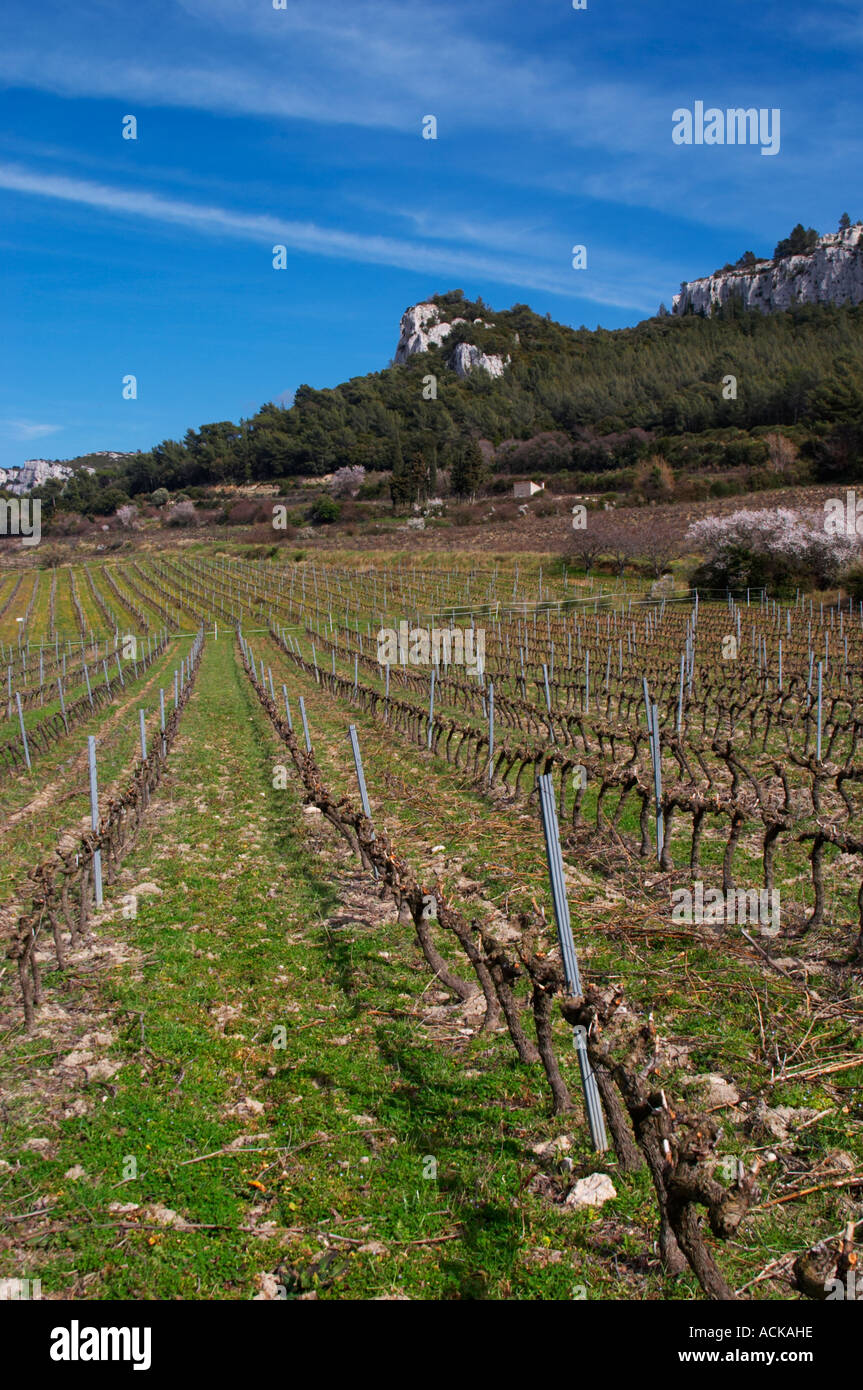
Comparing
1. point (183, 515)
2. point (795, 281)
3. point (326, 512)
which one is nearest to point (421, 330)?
point (795, 281)

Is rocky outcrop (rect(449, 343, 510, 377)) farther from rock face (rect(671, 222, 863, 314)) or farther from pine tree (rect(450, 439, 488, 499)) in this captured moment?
pine tree (rect(450, 439, 488, 499))

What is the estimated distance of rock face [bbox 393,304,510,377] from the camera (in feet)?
456

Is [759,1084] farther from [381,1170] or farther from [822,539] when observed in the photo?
[822,539]

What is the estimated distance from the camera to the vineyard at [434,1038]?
342cm

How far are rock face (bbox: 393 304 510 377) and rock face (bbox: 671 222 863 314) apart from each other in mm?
35954

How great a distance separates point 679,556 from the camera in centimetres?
4884

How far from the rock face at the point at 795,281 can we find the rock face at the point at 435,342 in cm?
3595

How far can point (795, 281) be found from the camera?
149625mm

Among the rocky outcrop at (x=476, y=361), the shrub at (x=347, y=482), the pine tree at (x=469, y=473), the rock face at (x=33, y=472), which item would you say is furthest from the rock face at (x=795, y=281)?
the rock face at (x=33, y=472)

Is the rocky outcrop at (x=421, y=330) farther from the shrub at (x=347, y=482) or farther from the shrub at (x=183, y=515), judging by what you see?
the shrub at (x=183, y=515)

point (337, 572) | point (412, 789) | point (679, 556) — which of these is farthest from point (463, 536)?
point (412, 789)

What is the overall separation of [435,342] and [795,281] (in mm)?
67162

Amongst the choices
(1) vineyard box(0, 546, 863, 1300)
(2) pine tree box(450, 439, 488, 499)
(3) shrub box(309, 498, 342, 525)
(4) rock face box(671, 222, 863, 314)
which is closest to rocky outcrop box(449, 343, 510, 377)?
(4) rock face box(671, 222, 863, 314)

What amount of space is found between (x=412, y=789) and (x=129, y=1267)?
8005 millimetres
